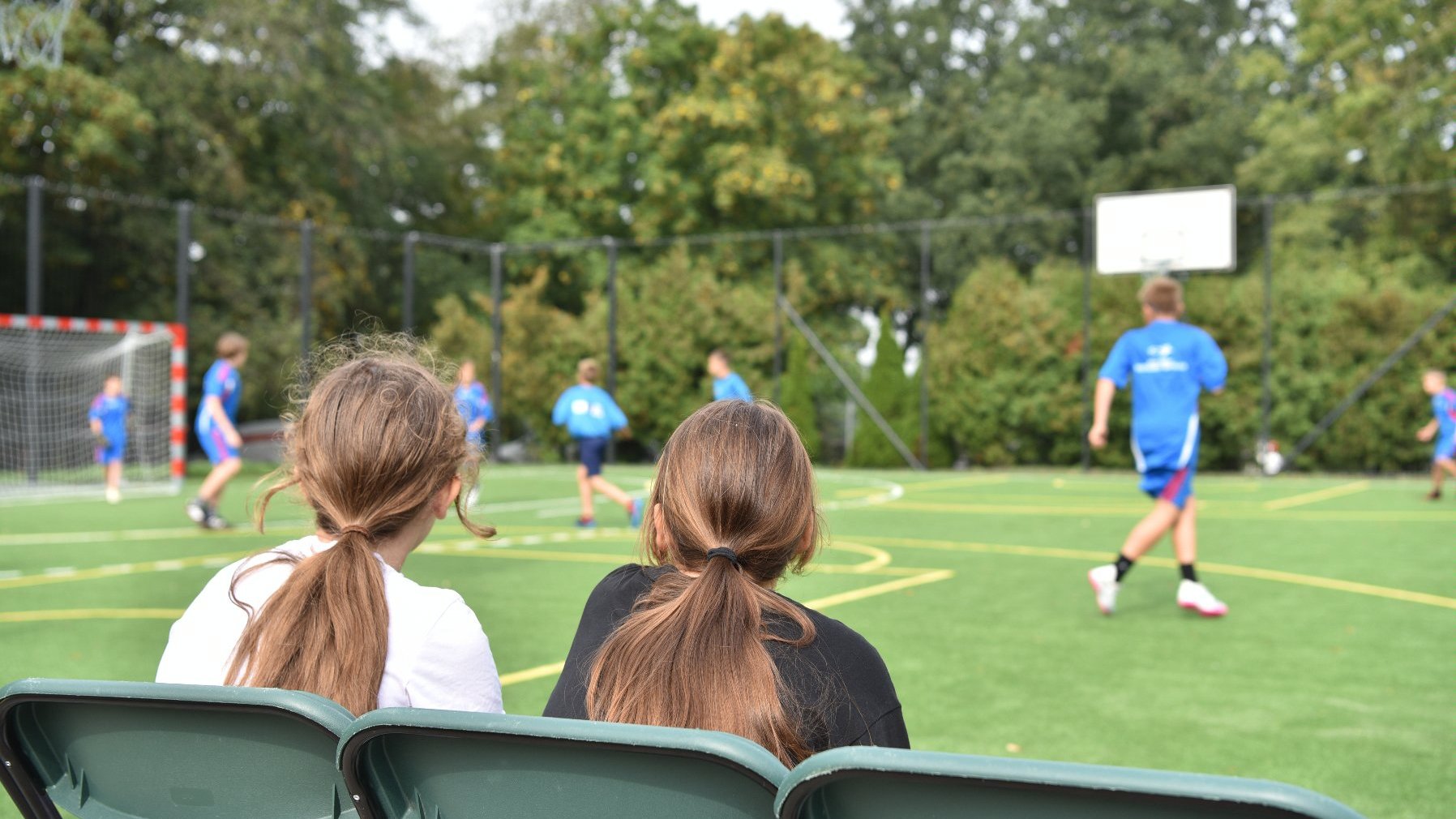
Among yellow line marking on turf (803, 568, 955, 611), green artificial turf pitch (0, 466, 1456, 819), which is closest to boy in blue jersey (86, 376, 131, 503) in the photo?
green artificial turf pitch (0, 466, 1456, 819)

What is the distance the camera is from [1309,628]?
22.2 ft

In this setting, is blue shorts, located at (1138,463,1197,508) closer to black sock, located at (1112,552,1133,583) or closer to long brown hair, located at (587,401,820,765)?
black sock, located at (1112,552,1133,583)

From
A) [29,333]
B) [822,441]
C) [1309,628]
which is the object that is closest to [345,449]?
[1309,628]

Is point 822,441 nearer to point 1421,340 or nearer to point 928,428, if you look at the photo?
point 928,428

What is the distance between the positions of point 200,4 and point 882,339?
14.5m

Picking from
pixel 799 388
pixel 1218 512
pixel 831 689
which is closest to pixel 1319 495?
pixel 1218 512

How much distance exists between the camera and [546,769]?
140 centimetres

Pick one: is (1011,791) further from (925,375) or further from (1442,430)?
(925,375)

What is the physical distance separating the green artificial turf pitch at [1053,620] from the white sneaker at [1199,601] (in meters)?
0.10

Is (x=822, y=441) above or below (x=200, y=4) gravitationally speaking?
below

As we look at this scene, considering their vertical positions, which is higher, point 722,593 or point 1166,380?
point 1166,380

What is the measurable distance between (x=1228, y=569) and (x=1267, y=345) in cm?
1352

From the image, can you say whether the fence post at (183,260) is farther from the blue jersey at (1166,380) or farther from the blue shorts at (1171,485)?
the blue shorts at (1171,485)

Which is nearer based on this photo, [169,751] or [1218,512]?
[169,751]
